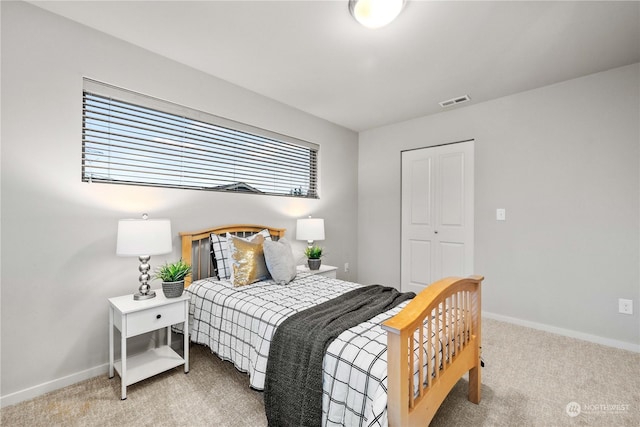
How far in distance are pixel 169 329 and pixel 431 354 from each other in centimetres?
209

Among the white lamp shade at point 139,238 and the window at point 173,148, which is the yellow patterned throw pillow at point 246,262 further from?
the window at point 173,148

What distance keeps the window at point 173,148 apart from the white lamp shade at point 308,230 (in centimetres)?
43

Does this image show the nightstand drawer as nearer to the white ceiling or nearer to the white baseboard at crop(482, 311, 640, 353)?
the white ceiling

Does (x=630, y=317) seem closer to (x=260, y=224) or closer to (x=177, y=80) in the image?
(x=260, y=224)

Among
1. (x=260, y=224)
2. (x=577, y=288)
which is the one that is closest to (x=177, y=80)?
(x=260, y=224)

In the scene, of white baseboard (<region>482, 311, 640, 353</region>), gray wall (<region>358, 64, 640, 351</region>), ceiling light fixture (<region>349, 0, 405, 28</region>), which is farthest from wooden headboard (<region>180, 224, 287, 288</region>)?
white baseboard (<region>482, 311, 640, 353</region>)

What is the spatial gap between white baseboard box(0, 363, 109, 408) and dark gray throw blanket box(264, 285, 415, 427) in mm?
1468

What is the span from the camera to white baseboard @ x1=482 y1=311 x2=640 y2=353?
2.59 m

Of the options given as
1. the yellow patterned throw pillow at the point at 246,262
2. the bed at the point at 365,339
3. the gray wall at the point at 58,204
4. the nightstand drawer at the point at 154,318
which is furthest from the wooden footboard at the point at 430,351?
the gray wall at the point at 58,204

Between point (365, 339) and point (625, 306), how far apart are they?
2774mm

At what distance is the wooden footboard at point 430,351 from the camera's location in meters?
1.15

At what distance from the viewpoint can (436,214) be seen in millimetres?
3799

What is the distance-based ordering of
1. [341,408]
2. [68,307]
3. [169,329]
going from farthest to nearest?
[169,329] < [68,307] < [341,408]

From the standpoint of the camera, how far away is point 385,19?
1.89 meters
